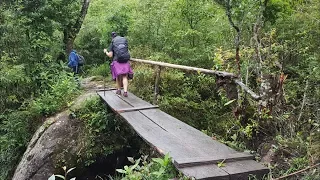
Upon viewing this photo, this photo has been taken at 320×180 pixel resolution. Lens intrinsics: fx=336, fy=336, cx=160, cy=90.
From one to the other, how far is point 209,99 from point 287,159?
448 centimetres

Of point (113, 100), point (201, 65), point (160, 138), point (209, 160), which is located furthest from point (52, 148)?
point (209, 160)

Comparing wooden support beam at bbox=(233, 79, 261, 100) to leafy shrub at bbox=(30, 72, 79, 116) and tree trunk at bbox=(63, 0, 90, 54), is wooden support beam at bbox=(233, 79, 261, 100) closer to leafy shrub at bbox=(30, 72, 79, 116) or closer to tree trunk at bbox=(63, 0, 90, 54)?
leafy shrub at bbox=(30, 72, 79, 116)

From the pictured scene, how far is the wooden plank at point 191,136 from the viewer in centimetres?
421

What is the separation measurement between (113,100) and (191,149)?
374 centimetres

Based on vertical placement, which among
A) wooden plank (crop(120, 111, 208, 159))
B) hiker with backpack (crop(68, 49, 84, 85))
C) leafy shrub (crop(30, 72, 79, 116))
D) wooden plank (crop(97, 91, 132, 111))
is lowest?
leafy shrub (crop(30, 72, 79, 116))

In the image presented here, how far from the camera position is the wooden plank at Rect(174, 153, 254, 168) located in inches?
147

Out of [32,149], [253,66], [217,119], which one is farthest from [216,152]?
[32,149]

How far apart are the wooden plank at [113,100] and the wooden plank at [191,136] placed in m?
0.67

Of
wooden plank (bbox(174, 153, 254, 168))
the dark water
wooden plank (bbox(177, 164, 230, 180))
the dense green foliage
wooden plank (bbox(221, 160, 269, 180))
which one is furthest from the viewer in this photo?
the dark water

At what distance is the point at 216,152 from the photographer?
416 centimetres

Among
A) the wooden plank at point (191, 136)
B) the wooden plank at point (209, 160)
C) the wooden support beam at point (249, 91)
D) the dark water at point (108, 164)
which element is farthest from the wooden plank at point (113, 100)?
the wooden plank at point (209, 160)

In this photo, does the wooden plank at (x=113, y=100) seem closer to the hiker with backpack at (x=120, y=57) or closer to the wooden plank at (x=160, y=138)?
the hiker with backpack at (x=120, y=57)

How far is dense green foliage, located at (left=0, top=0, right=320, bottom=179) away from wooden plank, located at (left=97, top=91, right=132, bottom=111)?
1.31 ft

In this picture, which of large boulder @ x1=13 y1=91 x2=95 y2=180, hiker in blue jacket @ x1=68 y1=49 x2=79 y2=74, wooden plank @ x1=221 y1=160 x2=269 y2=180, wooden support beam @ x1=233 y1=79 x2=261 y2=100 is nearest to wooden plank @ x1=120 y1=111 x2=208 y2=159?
wooden plank @ x1=221 y1=160 x2=269 y2=180
